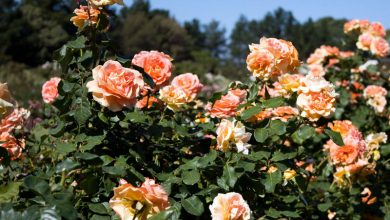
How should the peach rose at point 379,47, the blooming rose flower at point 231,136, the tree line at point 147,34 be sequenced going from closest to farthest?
the blooming rose flower at point 231,136 < the peach rose at point 379,47 < the tree line at point 147,34

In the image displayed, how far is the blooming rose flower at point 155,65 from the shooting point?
77.2 inches

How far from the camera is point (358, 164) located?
97.4 inches

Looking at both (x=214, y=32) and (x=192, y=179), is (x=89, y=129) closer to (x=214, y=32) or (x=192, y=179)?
(x=192, y=179)

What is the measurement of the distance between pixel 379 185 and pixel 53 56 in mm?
1925

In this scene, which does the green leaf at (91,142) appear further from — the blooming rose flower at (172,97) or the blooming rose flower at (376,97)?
the blooming rose flower at (376,97)

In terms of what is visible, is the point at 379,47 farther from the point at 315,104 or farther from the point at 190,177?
the point at 190,177

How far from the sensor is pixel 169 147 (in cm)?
201

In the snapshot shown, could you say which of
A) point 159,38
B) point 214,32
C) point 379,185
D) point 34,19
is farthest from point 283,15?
point 379,185

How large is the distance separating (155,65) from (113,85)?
1.53 feet

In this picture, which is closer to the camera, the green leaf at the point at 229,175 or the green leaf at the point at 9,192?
the green leaf at the point at 9,192

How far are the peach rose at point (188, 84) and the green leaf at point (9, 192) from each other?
1026mm

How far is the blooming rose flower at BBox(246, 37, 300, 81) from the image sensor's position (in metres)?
1.89

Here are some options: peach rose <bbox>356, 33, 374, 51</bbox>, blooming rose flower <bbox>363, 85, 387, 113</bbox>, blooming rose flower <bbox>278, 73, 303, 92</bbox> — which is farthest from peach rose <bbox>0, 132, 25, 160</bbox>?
peach rose <bbox>356, 33, 374, 51</bbox>

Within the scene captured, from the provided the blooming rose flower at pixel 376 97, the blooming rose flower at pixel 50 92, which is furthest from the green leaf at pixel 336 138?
the blooming rose flower at pixel 376 97
